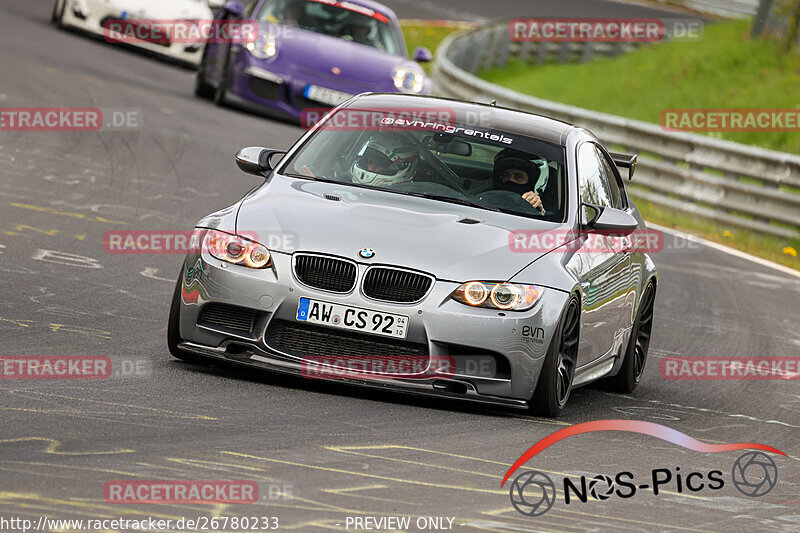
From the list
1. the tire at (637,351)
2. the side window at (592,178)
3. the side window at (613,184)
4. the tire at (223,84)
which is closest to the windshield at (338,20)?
the tire at (223,84)

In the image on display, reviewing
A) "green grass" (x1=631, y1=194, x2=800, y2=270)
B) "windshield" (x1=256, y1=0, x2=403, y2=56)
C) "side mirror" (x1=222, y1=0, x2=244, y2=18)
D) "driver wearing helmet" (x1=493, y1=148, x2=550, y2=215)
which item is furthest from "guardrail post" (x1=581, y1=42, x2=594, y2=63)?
"driver wearing helmet" (x1=493, y1=148, x2=550, y2=215)

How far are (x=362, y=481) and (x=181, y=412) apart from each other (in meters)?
1.15

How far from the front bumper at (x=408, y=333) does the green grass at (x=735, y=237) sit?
10260 millimetres

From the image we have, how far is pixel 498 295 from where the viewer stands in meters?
7.45

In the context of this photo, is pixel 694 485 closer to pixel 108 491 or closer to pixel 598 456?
pixel 598 456

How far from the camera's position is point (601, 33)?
3988 centimetres

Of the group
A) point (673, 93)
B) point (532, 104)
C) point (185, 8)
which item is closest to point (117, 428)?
point (532, 104)

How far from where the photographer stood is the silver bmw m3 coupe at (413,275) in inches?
291

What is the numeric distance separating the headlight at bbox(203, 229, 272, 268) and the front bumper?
0.13ft

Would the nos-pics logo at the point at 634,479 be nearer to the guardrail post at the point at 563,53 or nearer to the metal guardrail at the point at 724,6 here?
the guardrail post at the point at 563,53

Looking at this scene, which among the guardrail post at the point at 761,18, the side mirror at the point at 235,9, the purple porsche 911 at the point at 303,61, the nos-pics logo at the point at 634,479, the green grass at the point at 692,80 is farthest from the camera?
the guardrail post at the point at 761,18

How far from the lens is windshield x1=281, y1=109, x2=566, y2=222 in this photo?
8.48 metres

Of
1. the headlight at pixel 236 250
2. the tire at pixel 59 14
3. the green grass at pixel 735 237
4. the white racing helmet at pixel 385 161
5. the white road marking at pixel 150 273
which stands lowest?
the tire at pixel 59 14

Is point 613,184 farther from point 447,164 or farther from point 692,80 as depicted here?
point 692,80
